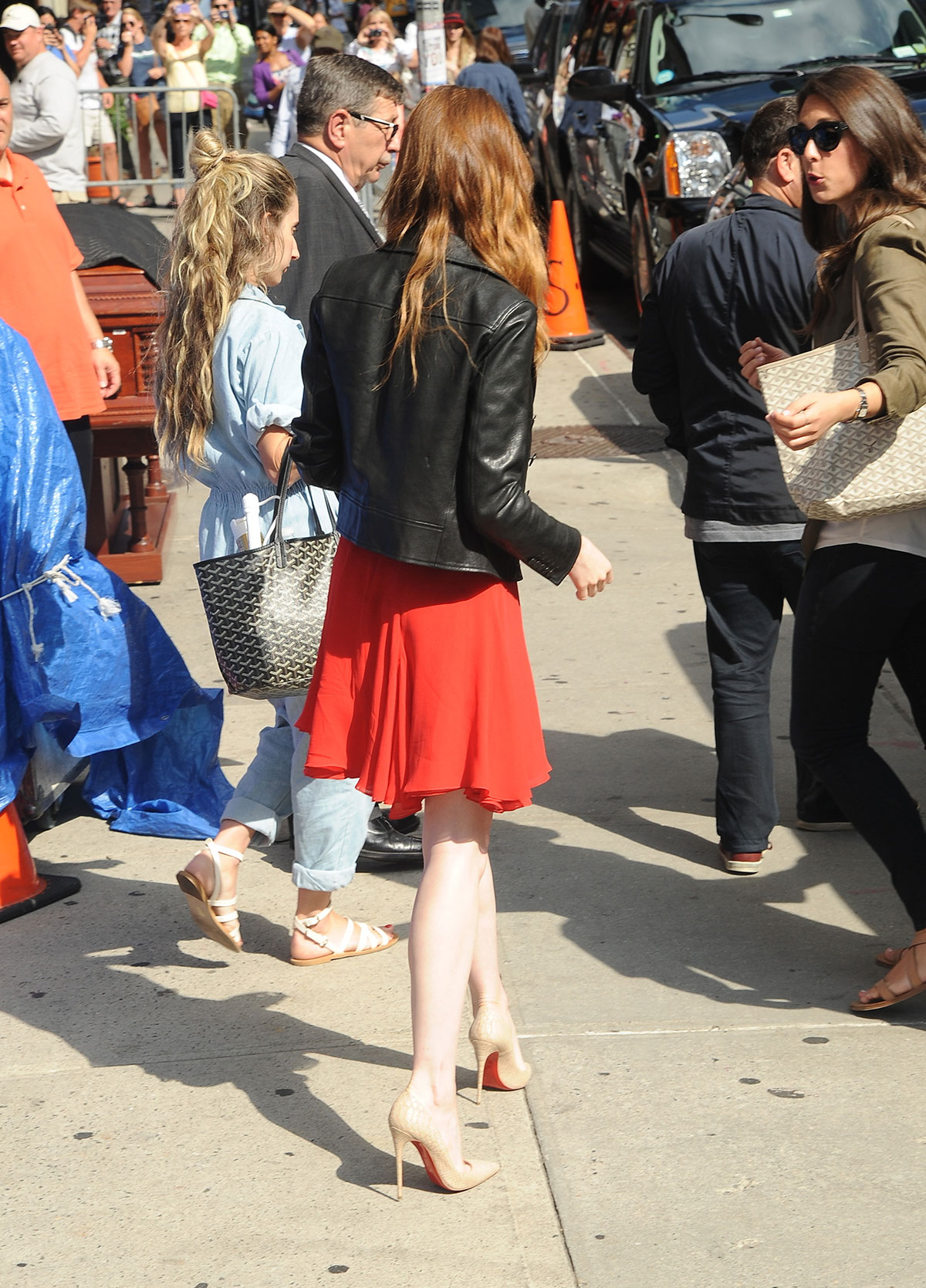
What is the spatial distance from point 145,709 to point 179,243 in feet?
4.68

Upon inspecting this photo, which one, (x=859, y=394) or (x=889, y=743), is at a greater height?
(x=859, y=394)

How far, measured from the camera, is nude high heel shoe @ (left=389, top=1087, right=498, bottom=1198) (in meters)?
2.75

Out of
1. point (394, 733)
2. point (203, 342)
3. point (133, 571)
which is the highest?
point (203, 342)

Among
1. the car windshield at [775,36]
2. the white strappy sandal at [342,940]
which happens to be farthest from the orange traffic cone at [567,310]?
the white strappy sandal at [342,940]

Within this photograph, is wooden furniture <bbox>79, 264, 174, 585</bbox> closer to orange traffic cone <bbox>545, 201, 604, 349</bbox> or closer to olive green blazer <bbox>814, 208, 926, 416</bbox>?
olive green blazer <bbox>814, 208, 926, 416</bbox>

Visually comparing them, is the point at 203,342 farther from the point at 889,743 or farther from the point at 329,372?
the point at 889,743

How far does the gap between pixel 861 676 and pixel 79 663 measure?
2133 millimetres

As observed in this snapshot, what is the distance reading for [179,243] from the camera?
3.67 meters

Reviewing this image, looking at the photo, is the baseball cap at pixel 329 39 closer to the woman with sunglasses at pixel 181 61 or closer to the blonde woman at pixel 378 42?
the blonde woman at pixel 378 42

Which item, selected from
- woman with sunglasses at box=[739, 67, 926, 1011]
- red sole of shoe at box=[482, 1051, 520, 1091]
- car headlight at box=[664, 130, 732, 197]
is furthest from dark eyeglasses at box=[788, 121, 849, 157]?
car headlight at box=[664, 130, 732, 197]

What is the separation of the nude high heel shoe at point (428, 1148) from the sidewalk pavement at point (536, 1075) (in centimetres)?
5

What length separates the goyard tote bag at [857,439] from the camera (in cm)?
311

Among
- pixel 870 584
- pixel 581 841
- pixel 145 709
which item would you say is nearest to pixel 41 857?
pixel 145 709

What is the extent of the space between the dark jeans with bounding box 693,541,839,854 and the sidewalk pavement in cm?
16
